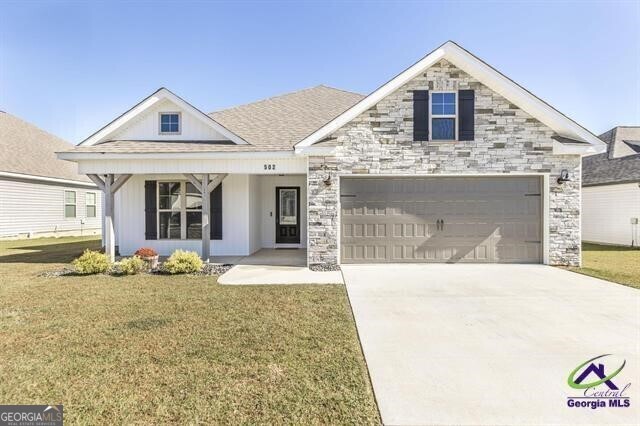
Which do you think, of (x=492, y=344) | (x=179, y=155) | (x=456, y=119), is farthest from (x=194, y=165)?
(x=492, y=344)

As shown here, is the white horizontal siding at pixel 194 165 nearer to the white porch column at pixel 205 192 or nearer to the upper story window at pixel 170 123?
the white porch column at pixel 205 192

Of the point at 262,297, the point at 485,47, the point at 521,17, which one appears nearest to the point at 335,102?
the point at 485,47

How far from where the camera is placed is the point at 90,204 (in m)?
19.8

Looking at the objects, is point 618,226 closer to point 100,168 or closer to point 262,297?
point 262,297

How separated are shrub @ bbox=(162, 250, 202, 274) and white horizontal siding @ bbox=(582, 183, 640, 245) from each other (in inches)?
684

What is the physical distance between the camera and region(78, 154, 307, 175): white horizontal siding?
879cm

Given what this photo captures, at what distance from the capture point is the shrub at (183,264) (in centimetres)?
763

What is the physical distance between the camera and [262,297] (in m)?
5.76

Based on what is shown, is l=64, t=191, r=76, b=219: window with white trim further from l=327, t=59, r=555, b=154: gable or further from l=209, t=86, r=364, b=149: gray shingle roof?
l=327, t=59, r=555, b=154: gable

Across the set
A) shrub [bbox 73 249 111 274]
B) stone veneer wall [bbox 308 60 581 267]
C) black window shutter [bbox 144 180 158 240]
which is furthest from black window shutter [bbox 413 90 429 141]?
shrub [bbox 73 249 111 274]

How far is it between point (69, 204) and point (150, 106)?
12870 millimetres

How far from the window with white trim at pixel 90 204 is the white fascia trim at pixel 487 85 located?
18.0m

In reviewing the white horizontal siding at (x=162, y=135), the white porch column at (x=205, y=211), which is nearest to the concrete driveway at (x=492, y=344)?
the white porch column at (x=205, y=211)

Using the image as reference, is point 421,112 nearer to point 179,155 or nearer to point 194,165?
point 194,165
